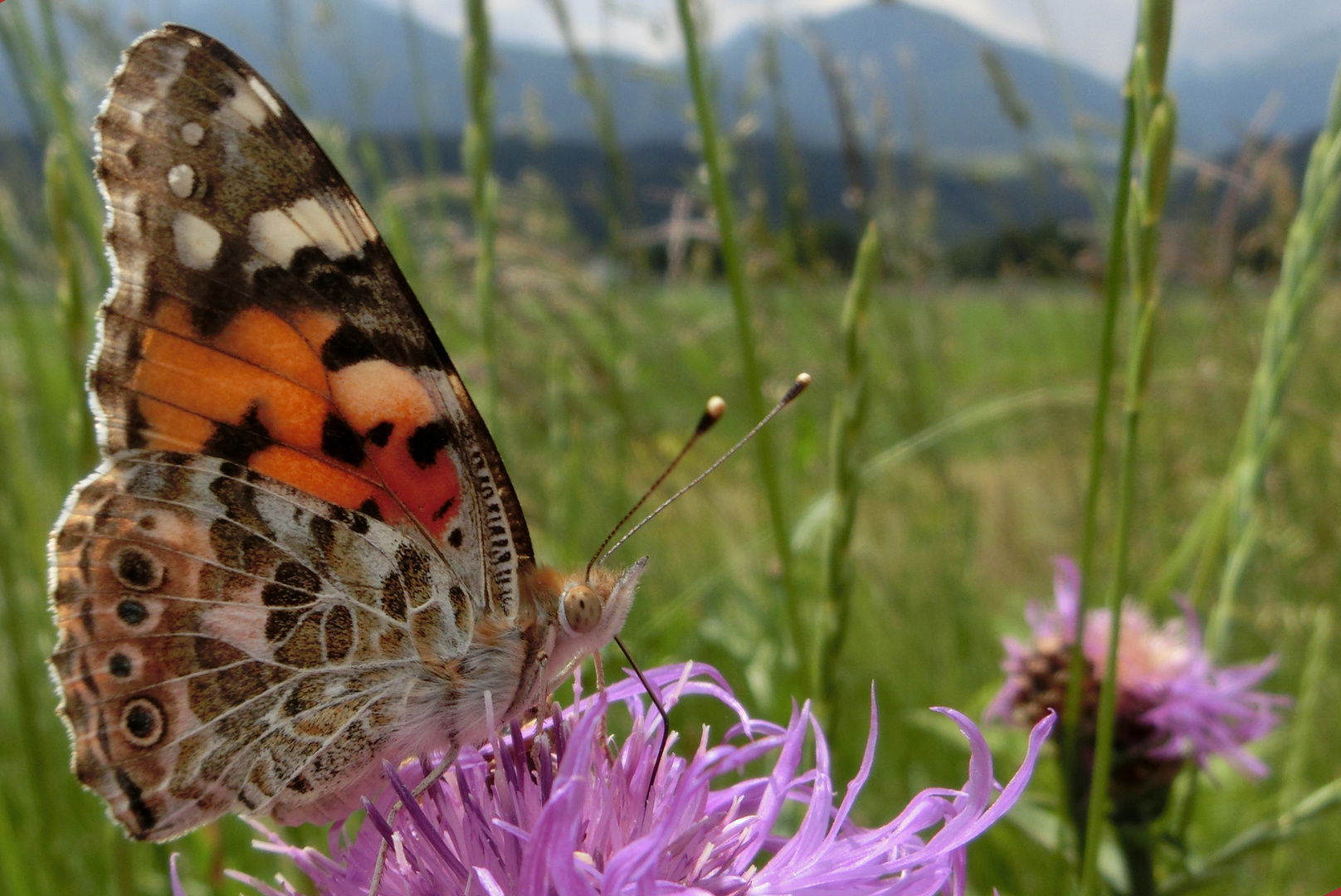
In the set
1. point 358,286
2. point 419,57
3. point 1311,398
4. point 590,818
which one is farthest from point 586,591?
point 1311,398

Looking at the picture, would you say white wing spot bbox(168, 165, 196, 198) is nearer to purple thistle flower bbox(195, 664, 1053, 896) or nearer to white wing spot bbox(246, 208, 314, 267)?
white wing spot bbox(246, 208, 314, 267)

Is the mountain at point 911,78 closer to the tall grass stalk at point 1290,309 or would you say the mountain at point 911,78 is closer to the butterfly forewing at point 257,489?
the tall grass stalk at point 1290,309

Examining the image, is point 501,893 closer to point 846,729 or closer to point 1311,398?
point 846,729

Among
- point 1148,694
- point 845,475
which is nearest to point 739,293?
point 845,475

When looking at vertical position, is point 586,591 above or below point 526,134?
below

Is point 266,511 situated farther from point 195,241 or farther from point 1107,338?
point 1107,338
